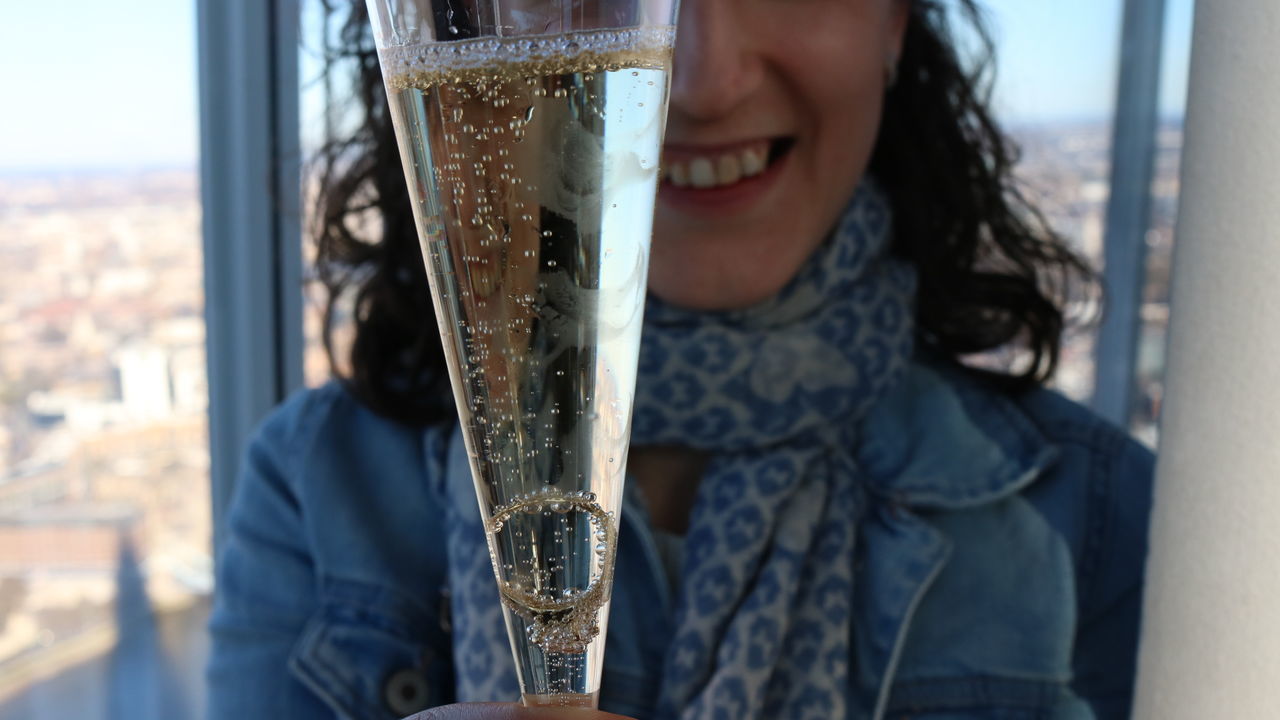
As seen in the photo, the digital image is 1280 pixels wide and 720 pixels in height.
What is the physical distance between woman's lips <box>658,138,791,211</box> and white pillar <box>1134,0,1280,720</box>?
2.50ft

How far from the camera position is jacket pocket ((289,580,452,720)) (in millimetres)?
1324

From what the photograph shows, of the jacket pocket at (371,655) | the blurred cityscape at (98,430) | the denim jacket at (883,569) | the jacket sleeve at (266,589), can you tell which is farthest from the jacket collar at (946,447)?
the jacket sleeve at (266,589)

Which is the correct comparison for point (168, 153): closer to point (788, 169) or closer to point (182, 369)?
point (182, 369)

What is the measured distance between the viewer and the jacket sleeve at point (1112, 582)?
131cm

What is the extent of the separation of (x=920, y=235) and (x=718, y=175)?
1.50 feet

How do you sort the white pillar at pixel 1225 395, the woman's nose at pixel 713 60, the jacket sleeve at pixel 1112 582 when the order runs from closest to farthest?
the white pillar at pixel 1225 395, the woman's nose at pixel 713 60, the jacket sleeve at pixel 1112 582

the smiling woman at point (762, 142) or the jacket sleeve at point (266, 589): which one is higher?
the smiling woman at point (762, 142)

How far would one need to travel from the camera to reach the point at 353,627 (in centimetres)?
136

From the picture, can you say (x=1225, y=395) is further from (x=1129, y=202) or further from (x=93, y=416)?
(x=1129, y=202)

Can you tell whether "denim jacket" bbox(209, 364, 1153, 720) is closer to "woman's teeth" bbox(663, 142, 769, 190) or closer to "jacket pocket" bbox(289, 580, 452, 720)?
"jacket pocket" bbox(289, 580, 452, 720)

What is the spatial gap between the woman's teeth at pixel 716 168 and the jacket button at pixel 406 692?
72cm

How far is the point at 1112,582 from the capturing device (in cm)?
133

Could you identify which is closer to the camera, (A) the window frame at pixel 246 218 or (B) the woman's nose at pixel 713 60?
(B) the woman's nose at pixel 713 60

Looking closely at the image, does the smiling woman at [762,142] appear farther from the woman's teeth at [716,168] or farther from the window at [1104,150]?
the window at [1104,150]
